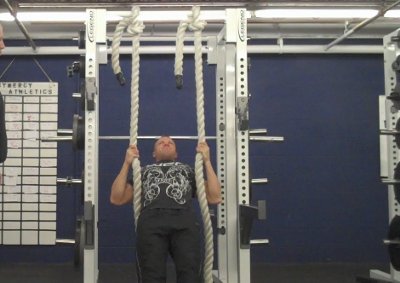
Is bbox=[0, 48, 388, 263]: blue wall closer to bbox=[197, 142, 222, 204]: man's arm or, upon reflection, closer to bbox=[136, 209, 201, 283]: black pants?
bbox=[197, 142, 222, 204]: man's arm

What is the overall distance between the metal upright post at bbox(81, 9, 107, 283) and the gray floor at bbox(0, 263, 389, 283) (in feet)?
5.00

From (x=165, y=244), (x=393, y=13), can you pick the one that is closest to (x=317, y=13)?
(x=393, y=13)

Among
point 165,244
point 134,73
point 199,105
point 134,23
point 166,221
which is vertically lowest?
point 165,244

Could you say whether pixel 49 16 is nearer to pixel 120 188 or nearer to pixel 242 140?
pixel 120 188

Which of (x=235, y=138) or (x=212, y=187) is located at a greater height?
(x=235, y=138)

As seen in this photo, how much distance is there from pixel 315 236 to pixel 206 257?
247cm

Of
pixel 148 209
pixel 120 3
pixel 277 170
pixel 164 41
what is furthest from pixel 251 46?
pixel 148 209

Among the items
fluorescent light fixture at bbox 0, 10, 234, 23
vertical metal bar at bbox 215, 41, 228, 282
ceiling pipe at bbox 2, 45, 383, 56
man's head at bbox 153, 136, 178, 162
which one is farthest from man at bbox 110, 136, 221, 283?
ceiling pipe at bbox 2, 45, 383, 56

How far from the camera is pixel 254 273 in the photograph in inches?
168

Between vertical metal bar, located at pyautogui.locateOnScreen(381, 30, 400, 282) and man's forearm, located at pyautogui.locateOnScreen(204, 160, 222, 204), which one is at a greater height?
vertical metal bar, located at pyautogui.locateOnScreen(381, 30, 400, 282)

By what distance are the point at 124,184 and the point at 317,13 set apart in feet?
7.39

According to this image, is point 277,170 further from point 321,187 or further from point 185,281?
point 185,281

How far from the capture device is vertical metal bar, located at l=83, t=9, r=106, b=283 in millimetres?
2572

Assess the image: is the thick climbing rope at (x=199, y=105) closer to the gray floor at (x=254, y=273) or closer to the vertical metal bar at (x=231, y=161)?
the vertical metal bar at (x=231, y=161)
